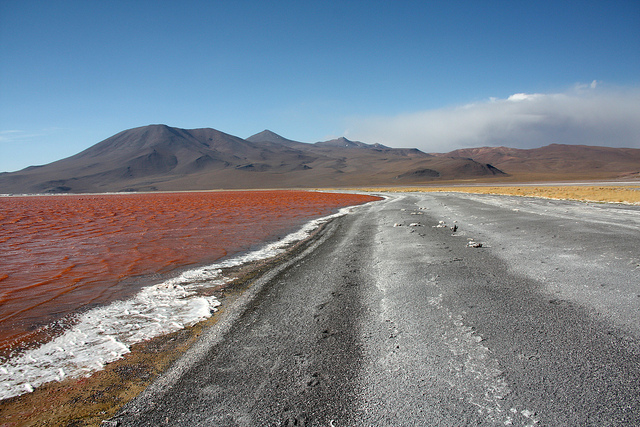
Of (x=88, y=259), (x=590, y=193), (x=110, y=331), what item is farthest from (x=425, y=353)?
(x=590, y=193)

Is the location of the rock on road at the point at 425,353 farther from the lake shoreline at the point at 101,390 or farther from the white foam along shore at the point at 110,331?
the white foam along shore at the point at 110,331

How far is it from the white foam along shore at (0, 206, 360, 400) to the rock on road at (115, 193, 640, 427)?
3.20 ft

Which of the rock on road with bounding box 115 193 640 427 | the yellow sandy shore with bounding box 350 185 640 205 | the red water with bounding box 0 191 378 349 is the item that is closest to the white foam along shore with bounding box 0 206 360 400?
the red water with bounding box 0 191 378 349

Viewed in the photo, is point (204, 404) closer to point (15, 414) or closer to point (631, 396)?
point (15, 414)

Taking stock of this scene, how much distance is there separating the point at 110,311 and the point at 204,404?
3.77 meters

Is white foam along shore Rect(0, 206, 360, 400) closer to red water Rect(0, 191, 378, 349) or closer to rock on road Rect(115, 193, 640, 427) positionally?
red water Rect(0, 191, 378, 349)

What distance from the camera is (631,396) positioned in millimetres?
2764

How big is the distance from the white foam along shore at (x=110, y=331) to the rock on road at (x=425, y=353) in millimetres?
974

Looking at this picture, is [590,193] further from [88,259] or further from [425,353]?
[88,259]

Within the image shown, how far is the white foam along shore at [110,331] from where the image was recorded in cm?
381

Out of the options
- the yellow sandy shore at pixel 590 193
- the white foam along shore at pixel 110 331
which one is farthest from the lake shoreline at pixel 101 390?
the yellow sandy shore at pixel 590 193

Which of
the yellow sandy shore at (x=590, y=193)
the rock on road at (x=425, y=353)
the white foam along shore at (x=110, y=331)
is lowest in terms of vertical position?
the white foam along shore at (x=110, y=331)

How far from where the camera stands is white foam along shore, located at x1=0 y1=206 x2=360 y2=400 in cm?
381

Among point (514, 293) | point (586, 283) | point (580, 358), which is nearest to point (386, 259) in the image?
point (514, 293)
